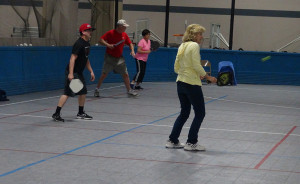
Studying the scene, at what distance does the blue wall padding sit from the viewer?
57.2 feet

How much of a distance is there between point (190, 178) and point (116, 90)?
1121cm

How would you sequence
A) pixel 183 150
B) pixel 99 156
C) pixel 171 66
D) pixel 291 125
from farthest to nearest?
pixel 171 66 < pixel 291 125 < pixel 183 150 < pixel 99 156

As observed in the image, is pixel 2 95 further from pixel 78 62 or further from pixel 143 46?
pixel 143 46


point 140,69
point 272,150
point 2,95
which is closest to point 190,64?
point 272,150

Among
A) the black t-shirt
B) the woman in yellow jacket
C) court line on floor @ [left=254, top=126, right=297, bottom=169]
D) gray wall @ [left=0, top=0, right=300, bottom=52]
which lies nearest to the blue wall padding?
gray wall @ [left=0, top=0, right=300, bottom=52]

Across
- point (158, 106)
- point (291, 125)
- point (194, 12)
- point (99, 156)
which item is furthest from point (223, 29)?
point (99, 156)

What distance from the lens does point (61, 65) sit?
61.0ft

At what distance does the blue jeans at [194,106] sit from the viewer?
9.30 m

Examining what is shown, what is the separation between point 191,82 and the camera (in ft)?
30.5

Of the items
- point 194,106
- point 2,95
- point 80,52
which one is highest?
point 80,52

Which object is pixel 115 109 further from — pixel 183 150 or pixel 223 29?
pixel 223 29

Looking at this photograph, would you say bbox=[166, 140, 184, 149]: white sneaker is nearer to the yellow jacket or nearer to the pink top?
the yellow jacket

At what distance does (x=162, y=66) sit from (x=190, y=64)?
44.6 feet

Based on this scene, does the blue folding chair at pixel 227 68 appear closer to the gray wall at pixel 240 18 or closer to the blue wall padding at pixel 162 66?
A: the blue wall padding at pixel 162 66
